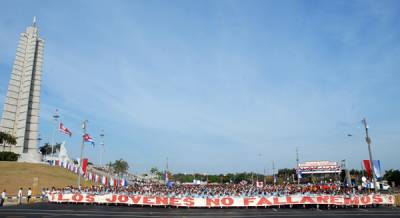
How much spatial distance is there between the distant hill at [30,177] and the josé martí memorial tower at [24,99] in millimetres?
19319

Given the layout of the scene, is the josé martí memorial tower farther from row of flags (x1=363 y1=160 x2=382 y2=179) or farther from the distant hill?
row of flags (x1=363 y1=160 x2=382 y2=179)

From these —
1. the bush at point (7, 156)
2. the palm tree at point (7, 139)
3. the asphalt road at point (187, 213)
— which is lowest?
the asphalt road at point (187, 213)

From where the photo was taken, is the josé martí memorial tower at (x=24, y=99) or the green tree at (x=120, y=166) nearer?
the josé martí memorial tower at (x=24, y=99)

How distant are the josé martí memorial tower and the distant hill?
19.3 m

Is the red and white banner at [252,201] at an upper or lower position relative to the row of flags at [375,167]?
lower

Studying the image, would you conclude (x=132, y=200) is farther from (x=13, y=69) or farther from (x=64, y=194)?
(x=13, y=69)

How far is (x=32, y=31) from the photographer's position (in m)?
94.8

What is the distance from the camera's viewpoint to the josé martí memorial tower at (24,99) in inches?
3361

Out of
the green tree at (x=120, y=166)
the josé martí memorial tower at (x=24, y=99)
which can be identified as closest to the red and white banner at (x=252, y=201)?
the josé martí memorial tower at (x=24, y=99)

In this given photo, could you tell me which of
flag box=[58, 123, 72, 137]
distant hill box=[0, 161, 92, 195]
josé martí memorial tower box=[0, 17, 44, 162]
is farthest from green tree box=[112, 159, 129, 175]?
flag box=[58, 123, 72, 137]

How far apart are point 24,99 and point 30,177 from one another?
39.9 meters

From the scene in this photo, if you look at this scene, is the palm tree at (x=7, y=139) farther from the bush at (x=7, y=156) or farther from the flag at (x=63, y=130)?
the flag at (x=63, y=130)

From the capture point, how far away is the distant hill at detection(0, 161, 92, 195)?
163ft

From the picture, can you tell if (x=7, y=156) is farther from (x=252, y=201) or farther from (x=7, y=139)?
(x=252, y=201)
